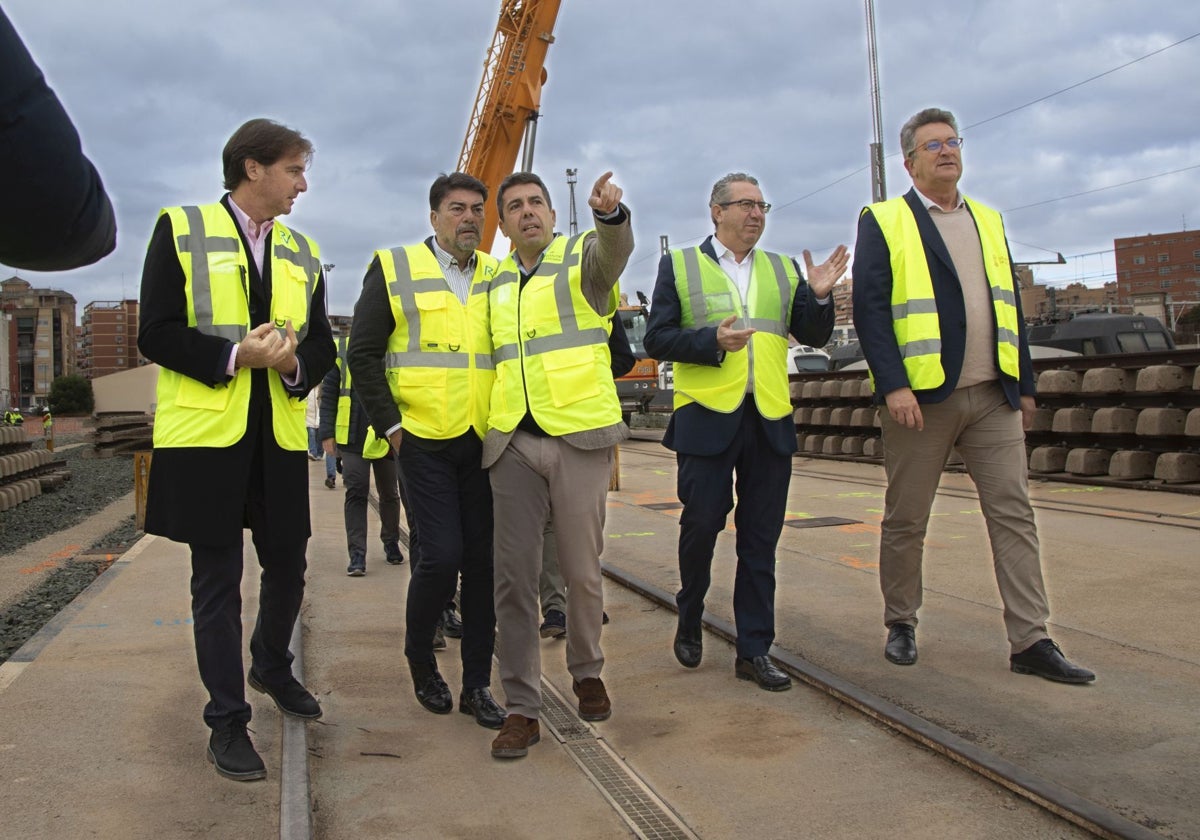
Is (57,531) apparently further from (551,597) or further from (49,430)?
(49,430)

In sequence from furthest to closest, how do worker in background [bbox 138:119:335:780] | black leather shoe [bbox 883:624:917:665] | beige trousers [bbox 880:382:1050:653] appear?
black leather shoe [bbox 883:624:917:665], beige trousers [bbox 880:382:1050:653], worker in background [bbox 138:119:335:780]

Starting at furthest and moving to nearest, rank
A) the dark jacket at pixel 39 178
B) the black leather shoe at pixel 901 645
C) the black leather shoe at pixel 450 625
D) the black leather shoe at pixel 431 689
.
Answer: the black leather shoe at pixel 450 625 < the black leather shoe at pixel 901 645 < the black leather shoe at pixel 431 689 < the dark jacket at pixel 39 178

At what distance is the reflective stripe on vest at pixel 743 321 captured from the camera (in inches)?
175

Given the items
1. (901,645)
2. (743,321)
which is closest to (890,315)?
(743,321)

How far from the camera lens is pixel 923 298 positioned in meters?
4.38

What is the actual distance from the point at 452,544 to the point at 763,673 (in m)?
1.33

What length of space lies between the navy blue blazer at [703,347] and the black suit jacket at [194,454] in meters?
1.67

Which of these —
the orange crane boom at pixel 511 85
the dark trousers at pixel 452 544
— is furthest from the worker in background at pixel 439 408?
the orange crane boom at pixel 511 85

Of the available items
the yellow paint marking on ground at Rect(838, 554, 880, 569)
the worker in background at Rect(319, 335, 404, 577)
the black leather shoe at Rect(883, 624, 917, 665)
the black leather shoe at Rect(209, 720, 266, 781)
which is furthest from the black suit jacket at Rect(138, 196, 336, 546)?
the yellow paint marking on ground at Rect(838, 554, 880, 569)

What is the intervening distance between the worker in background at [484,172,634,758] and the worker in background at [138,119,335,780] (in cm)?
71

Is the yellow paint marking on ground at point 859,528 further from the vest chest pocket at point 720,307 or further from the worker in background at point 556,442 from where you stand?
the worker in background at point 556,442

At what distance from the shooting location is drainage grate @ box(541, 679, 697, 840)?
291cm

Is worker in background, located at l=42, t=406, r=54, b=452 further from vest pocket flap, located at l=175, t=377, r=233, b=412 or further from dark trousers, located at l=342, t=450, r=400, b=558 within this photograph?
vest pocket flap, located at l=175, t=377, r=233, b=412

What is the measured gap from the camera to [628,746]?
A: 3.61 m
